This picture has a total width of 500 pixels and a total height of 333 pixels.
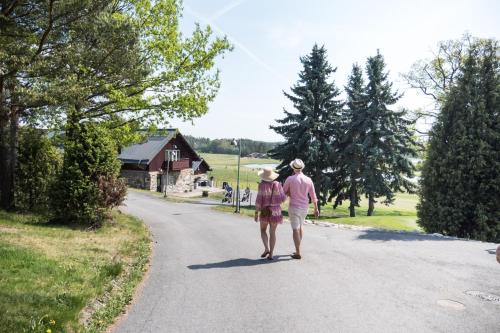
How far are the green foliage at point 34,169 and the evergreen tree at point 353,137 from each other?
70.2 ft

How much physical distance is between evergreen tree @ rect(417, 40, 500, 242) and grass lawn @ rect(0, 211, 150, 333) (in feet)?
36.2

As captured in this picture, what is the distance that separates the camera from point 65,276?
6.17m

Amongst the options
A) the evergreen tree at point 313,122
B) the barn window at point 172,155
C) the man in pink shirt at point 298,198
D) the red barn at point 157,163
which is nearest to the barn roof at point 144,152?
the red barn at point 157,163

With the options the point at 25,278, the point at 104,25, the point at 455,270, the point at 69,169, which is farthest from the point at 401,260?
the point at 104,25

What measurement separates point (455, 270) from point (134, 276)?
620 cm

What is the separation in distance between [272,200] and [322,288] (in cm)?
216

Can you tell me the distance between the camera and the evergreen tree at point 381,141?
28.6 m

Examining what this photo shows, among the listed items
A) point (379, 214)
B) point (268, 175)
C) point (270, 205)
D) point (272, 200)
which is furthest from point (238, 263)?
point (379, 214)

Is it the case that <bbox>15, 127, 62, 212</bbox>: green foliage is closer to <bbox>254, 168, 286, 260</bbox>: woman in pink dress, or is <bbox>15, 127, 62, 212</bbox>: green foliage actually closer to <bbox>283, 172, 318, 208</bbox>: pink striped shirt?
<bbox>254, 168, 286, 260</bbox>: woman in pink dress

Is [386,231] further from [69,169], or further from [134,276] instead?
[69,169]

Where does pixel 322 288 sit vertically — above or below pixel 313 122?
below

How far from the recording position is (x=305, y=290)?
603 centimetres

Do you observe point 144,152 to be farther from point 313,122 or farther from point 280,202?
point 280,202

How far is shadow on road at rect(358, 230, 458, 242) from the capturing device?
404 inches
